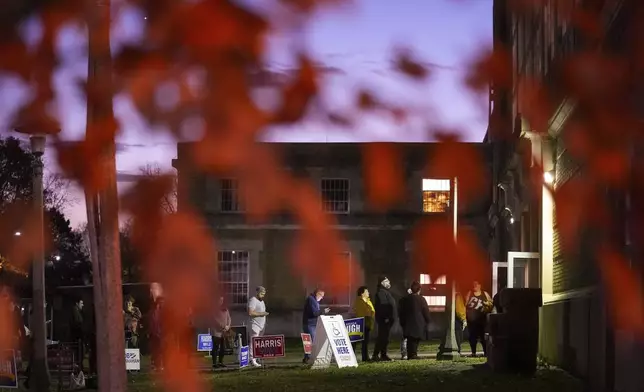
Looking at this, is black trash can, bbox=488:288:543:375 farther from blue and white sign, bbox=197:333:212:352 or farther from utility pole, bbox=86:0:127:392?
utility pole, bbox=86:0:127:392

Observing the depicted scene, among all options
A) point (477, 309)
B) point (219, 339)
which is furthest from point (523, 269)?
point (219, 339)

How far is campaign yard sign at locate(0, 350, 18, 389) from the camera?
1744 cm

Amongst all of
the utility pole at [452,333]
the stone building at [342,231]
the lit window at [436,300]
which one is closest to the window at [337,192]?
Answer: the stone building at [342,231]

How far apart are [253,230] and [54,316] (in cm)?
1533

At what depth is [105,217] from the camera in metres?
7.43

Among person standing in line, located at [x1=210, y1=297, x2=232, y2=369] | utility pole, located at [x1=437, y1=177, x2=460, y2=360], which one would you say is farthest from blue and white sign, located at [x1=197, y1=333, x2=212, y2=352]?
utility pole, located at [x1=437, y1=177, x2=460, y2=360]

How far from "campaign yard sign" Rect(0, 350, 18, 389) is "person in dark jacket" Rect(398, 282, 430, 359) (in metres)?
10.2

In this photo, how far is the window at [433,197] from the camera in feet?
151

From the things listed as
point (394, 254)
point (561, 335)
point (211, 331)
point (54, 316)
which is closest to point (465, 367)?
point (561, 335)

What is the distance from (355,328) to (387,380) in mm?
6790

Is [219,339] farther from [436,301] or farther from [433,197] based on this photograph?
[433,197]

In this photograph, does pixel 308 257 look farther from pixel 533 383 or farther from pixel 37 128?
pixel 533 383

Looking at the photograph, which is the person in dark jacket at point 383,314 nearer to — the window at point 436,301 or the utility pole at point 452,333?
the utility pole at point 452,333

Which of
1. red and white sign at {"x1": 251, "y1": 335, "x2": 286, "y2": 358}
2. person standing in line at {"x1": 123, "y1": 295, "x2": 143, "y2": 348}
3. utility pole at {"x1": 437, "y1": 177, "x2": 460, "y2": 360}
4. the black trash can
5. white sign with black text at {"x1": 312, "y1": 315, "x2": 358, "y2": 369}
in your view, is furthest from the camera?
utility pole at {"x1": 437, "y1": 177, "x2": 460, "y2": 360}
